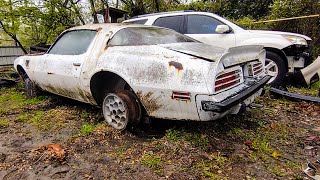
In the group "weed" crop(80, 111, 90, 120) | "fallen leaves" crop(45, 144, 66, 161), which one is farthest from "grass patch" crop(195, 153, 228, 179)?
"weed" crop(80, 111, 90, 120)

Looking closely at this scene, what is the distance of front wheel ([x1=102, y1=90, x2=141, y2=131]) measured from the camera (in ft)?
11.3

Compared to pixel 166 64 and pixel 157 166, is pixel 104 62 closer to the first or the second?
pixel 166 64

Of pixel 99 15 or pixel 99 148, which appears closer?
pixel 99 148

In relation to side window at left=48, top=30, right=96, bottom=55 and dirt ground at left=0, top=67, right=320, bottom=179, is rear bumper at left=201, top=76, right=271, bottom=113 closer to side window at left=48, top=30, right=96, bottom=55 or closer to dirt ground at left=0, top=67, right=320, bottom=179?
dirt ground at left=0, top=67, right=320, bottom=179

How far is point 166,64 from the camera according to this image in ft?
10.0

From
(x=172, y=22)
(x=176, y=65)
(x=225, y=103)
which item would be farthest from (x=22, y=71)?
(x=225, y=103)

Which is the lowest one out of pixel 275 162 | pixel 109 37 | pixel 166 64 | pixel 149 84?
pixel 275 162

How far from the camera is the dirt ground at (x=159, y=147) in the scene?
8.88 feet

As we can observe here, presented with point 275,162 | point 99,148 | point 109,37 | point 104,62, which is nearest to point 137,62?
point 104,62

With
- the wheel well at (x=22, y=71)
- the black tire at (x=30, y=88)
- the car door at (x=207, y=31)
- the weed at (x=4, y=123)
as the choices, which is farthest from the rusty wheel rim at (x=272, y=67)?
the wheel well at (x=22, y=71)

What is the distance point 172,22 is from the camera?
21.9ft

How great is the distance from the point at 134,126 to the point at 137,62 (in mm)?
920

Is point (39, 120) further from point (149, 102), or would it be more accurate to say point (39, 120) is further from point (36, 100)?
point (149, 102)

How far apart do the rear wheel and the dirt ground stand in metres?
1.18
